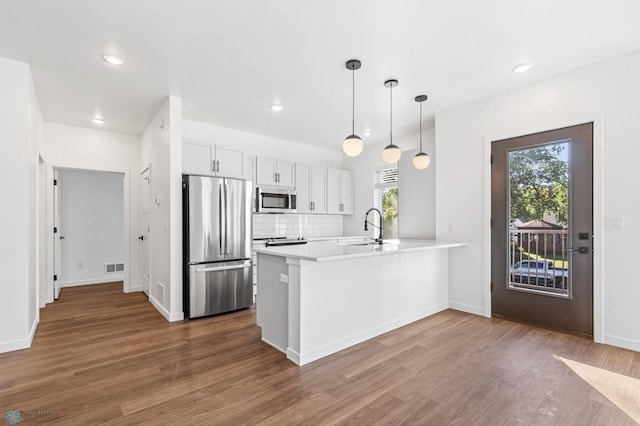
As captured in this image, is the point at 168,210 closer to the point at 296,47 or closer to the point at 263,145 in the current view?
the point at 263,145

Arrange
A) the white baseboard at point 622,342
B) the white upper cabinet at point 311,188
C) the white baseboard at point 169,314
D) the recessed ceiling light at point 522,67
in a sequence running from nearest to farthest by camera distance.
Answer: the white baseboard at point 622,342, the recessed ceiling light at point 522,67, the white baseboard at point 169,314, the white upper cabinet at point 311,188

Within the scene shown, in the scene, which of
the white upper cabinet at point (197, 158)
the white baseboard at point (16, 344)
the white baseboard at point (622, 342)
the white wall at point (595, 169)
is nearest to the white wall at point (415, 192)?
the white wall at point (595, 169)

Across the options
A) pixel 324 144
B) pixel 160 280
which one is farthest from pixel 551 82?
pixel 160 280

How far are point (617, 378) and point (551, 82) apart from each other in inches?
111

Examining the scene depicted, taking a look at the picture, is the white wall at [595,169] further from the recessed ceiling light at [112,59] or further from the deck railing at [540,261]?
the recessed ceiling light at [112,59]

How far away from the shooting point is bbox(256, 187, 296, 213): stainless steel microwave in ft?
17.0

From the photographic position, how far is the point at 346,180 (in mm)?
6535

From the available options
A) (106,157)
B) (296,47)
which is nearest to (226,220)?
(296,47)

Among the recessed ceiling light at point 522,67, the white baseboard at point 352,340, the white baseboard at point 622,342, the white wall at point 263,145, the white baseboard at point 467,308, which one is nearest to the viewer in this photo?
the white baseboard at point 352,340

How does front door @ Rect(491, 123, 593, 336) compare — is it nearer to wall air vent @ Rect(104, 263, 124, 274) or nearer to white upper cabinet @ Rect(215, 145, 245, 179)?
white upper cabinet @ Rect(215, 145, 245, 179)

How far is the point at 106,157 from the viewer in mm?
5234

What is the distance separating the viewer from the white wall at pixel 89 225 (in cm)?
588

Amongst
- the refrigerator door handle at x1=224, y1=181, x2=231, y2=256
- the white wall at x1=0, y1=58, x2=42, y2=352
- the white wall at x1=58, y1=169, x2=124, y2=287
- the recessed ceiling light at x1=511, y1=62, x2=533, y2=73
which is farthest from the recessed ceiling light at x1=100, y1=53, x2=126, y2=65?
the recessed ceiling light at x1=511, y1=62, x2=533, y2=73

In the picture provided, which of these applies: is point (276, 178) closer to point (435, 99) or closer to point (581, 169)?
point (435, 99)
